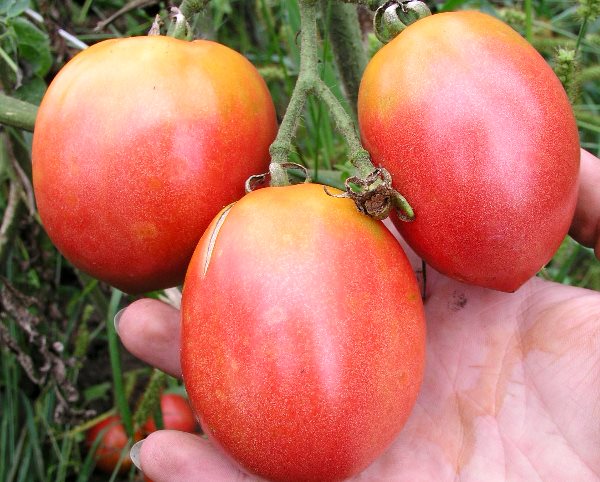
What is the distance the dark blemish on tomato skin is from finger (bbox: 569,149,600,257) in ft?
0.84

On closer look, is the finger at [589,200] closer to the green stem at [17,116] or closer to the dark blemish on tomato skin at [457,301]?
the dark blemish on tomato skin at [457,301]

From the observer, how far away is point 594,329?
1218 millimetres

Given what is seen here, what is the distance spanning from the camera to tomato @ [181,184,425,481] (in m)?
0.91

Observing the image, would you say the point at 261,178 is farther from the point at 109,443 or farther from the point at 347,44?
the point at 109,443

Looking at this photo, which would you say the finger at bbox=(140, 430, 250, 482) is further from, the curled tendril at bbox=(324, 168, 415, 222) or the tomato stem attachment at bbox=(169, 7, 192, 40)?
the tomato stem attachment at bbox=(169, 7, 192, 40)

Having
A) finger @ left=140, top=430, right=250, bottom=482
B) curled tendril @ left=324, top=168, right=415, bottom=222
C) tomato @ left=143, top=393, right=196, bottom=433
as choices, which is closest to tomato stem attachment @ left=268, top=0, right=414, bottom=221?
curled tendril @ left=324, top=168, right=415, bottom=222

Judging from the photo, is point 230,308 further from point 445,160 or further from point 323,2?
point 323,2

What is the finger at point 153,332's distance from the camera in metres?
1.42

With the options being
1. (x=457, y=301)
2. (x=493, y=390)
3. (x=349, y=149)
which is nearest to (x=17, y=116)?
(x=349, y=149)

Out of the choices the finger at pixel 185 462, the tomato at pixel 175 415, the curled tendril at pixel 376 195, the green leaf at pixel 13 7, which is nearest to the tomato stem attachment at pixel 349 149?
the curled tendril at pixel 376 195

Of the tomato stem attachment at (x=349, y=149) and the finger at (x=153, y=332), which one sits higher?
the tomato stem attachment at (x=349, y=149)

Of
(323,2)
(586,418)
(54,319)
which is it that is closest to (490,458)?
(586,418)

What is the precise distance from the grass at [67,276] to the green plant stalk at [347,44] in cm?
A: 4

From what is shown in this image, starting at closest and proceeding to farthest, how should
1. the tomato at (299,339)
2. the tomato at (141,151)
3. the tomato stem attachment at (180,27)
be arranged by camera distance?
1. the tomato at (299,339)
2. the tomato at (141,151)
3. the tomato stem attachment at (180,27)
